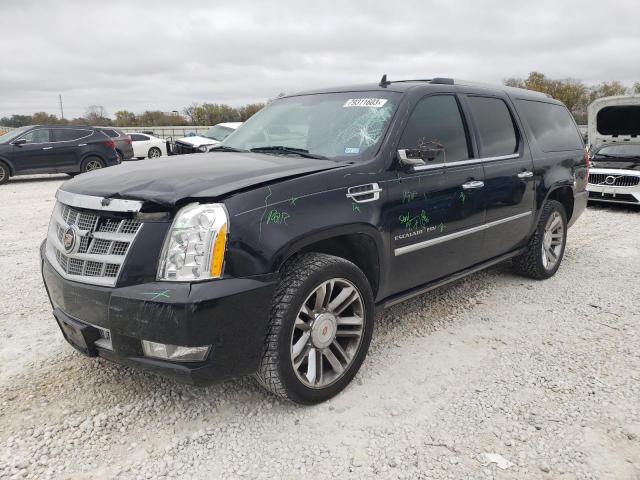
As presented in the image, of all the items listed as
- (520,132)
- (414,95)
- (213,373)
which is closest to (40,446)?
(213,373)

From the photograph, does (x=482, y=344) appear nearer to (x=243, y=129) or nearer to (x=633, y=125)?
(x=243, y=129)

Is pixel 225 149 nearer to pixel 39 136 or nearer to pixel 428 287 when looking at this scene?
pixel 428 287

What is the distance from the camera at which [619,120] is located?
39.9 feet

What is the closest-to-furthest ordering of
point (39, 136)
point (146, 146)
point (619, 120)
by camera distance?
point (619, 120) → point (39, 136) → point (146, 146)

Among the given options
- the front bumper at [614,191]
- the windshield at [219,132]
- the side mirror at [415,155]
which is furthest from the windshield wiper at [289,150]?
the windshield at [219,132]

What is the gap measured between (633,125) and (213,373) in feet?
42.8

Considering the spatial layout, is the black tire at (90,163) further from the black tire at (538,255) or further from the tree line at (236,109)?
the tree line at (236,109)

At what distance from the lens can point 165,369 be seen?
2.41 metres

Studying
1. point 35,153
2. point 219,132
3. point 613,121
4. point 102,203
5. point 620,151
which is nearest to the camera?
point 102,203

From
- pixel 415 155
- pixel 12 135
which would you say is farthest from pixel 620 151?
A: pixel 12 135

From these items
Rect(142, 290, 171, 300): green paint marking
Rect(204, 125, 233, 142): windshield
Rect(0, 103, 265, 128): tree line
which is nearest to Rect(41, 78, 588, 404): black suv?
Rect(142, 290, 171, 300): green paint marking

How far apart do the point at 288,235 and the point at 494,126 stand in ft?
8.59

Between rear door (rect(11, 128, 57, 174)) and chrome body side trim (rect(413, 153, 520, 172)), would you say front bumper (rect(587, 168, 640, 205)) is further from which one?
rear door (rect(11, 128, 57, 174))

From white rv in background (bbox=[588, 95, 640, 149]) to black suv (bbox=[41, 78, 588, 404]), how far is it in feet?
30.6
